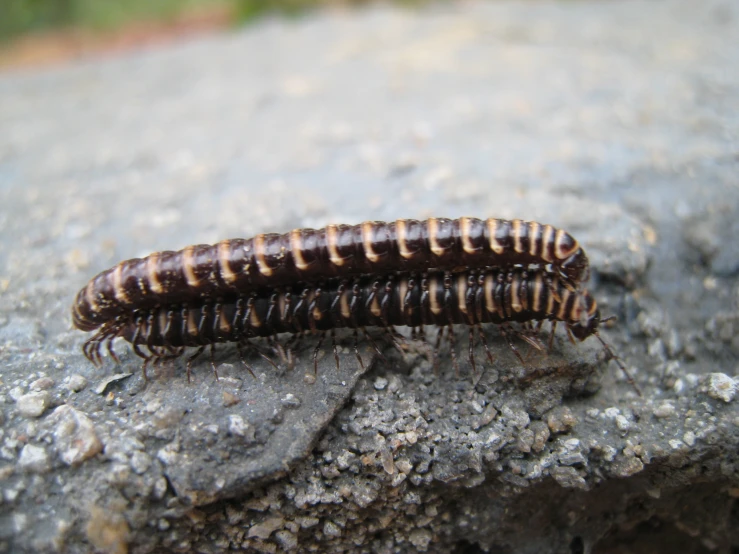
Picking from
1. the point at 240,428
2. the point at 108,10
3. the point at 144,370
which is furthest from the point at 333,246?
the point at 108,10

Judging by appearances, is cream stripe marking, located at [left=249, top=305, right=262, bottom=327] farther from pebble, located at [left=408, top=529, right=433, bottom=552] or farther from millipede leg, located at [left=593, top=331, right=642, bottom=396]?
millipede leg, located at [left=593, top=331, right=642, bottom=396]

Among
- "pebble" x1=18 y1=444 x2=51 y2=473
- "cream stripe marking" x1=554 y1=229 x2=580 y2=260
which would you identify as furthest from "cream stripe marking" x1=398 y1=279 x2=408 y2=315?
"pebble" x1=18 y1=444 x2=51 y2=473

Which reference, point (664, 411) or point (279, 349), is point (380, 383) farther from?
point (664, 411)

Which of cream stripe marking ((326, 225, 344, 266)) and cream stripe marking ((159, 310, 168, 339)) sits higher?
cream stripe marking ((326, 225, 344, 266))

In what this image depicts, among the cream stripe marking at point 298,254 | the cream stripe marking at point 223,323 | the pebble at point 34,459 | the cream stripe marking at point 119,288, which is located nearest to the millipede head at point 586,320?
the cream stripe marking at point 298,254

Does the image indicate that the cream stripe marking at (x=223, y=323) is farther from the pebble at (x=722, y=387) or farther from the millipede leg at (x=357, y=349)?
the pebble at (x=722, y=387)
